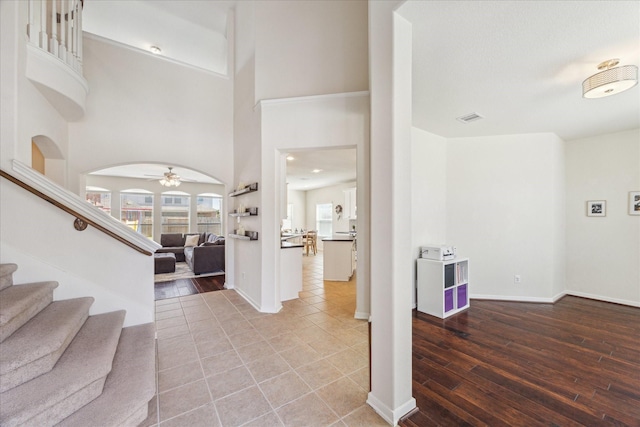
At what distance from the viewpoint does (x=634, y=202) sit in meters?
3.78

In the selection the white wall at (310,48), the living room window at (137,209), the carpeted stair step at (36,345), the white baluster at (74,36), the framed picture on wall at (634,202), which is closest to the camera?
the carpeted stair step at (36,345)

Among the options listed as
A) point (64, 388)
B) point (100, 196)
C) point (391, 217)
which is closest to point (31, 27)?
point (64, 388)

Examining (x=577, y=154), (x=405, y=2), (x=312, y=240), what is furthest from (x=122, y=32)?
(x=577, y=154)

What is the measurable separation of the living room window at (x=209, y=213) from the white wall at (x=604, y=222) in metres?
10.2

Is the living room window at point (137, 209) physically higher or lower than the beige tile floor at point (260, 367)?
higher

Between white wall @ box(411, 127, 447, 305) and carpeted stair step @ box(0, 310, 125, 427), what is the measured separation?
3.51 meters

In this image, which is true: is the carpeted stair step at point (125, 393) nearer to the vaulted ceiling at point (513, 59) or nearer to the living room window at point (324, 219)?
the vaulted ceiling at point (513, 59)

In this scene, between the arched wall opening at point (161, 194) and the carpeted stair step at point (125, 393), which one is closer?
the carpeted stair step at point (125, 393)

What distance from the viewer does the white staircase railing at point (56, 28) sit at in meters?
2.47

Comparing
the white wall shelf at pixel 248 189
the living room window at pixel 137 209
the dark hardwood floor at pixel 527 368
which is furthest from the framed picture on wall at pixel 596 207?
the living room window at pixel 137 209

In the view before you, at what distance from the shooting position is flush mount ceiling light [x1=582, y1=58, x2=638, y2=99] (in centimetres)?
215

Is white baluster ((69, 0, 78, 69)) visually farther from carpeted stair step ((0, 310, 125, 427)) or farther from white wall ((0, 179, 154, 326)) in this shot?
carpeted stair step ((0, 310, 125, 427))

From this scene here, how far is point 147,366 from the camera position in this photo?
73.8 inches

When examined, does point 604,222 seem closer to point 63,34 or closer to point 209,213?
point 63,34
